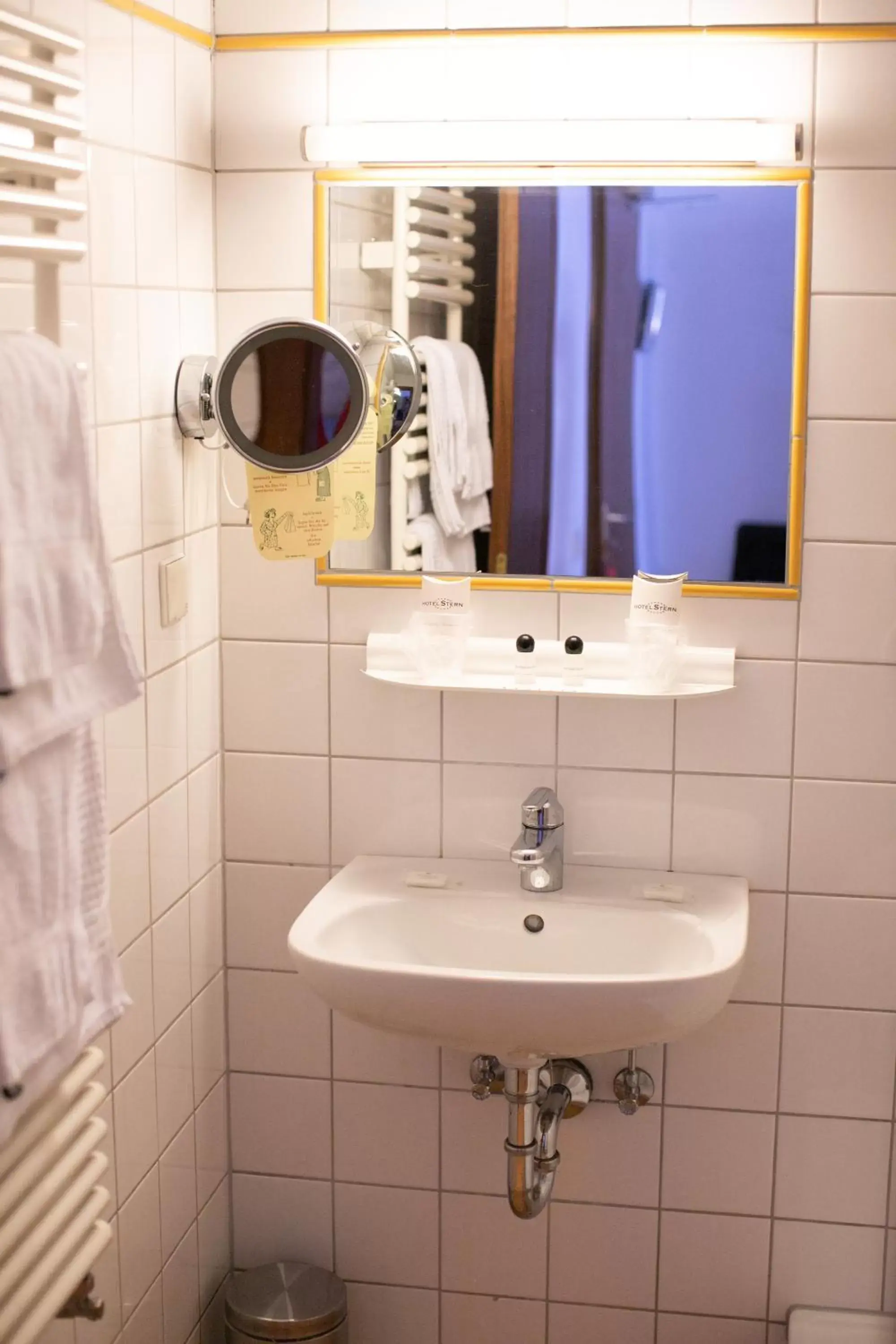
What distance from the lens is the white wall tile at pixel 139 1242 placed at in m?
2.02

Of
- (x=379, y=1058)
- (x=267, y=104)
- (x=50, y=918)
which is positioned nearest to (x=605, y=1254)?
(x=379, y=1058)

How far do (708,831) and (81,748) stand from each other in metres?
1.07

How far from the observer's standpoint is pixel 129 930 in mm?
1990

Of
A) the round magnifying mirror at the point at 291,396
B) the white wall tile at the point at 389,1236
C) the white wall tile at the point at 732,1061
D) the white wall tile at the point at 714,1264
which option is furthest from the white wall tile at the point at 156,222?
the white wall tile at the point at 714,1264

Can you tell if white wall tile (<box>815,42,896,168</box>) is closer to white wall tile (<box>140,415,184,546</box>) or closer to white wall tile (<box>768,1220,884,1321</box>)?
white wall tile (<box>140,415,184,546</box>)

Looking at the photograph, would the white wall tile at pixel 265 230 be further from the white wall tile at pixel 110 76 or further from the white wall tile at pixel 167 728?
the white wall tile at pixel 167 728

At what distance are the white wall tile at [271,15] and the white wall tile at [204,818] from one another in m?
1.05

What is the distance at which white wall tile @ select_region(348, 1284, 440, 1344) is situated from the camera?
2428mm

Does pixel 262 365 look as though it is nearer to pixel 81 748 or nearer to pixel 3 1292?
pixel 81 748

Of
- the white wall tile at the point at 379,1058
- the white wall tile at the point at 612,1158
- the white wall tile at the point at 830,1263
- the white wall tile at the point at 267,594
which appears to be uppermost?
the white wall tile at the point at 267,594

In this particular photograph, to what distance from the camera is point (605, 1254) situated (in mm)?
2371

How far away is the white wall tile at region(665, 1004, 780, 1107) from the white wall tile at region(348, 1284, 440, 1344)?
0.49 metres

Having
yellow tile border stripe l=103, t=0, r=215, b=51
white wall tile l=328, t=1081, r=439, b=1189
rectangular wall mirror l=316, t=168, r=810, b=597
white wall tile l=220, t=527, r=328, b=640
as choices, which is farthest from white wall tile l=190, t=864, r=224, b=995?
yellow tile border stripe l=103, t=0, r=215, b=51

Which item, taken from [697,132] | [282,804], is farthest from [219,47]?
[282,804]
